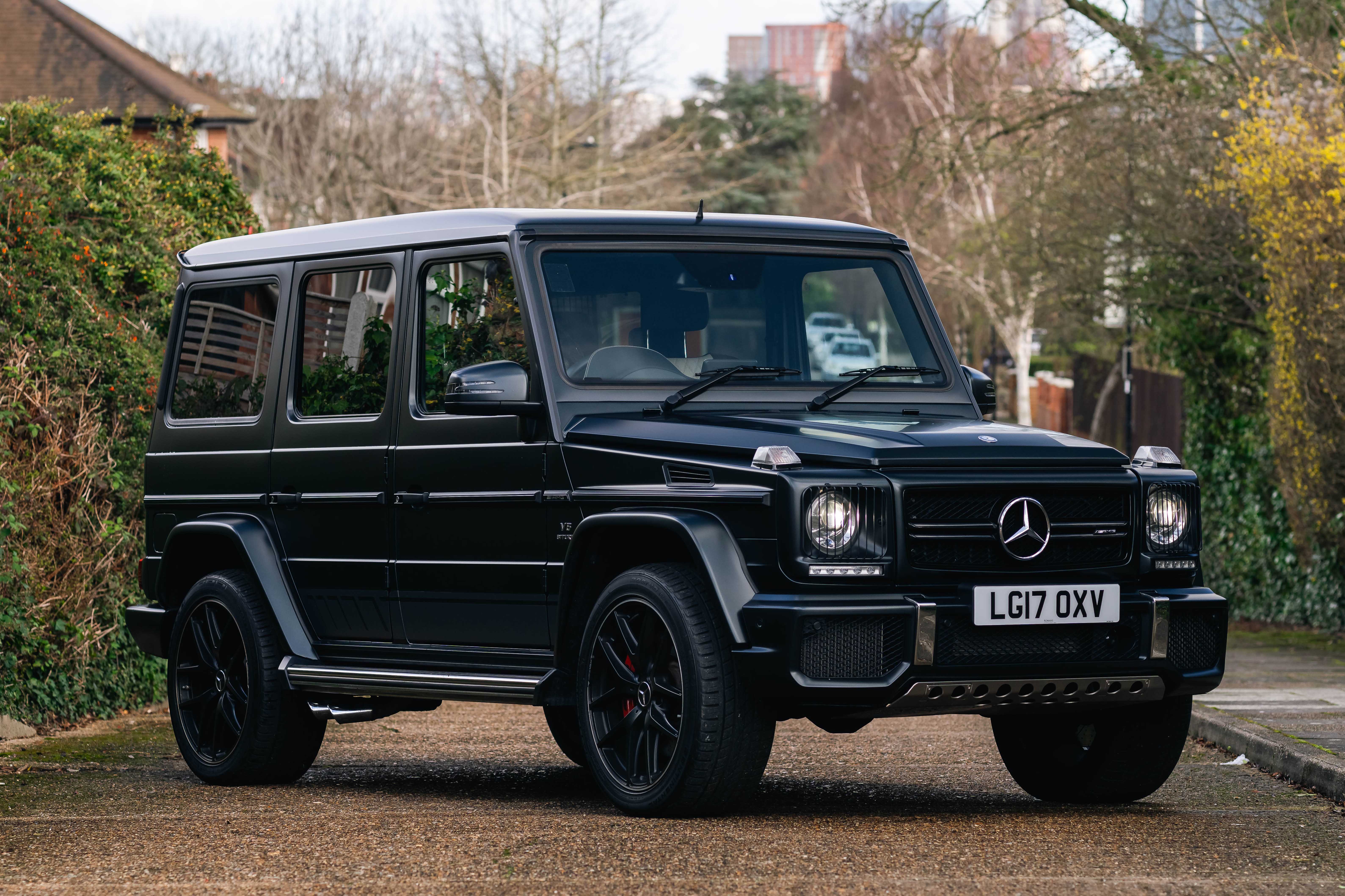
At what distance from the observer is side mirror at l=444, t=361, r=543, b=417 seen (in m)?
7.43

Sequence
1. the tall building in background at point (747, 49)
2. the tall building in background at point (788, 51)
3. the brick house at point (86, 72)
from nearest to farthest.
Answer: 1. the brick house at point (86, 72)
2. the tall building in background at point (788, 51)
3. the tall building in background at point (747, 49)

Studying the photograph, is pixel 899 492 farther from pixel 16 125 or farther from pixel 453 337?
pixel 16 125

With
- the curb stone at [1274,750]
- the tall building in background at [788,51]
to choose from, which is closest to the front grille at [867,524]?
the curb stone at [1274,750]

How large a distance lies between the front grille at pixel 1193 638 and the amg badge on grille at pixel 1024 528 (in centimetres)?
61

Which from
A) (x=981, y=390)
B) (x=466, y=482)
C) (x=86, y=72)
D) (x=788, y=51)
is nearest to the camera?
(x=466, y=482)

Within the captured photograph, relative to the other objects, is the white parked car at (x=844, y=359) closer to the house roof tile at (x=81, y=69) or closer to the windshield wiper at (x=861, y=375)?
the windshield wiper at (x=861, y=375)

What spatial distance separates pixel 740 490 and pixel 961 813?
1.71m

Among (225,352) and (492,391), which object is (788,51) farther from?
(492,391)

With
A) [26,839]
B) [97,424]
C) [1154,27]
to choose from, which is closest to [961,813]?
[26,839]

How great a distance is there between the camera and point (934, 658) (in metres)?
6.62

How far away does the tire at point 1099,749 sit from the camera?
7.66m

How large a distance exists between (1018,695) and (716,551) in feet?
3.71

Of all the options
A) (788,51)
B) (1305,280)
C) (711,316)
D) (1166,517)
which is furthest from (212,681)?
(788,51)

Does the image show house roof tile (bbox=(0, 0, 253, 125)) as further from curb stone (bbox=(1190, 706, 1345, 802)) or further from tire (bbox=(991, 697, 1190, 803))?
tire (bbox=(991, 697, 1190, 803))
